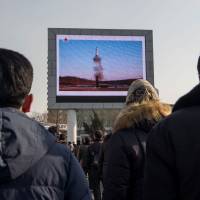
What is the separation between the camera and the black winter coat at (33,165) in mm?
2521

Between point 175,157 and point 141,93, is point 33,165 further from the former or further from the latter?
point 141,93

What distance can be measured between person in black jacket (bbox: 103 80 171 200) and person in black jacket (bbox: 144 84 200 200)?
1.31 metres

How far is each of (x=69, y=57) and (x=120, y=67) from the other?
280 centimetres

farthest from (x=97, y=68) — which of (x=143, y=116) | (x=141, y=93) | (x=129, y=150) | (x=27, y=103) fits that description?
(x=27, y=103)

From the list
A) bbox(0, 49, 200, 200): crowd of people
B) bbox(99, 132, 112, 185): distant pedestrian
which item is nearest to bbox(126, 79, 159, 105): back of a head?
bbox(99, 132, 112, 185): distant pedestrian

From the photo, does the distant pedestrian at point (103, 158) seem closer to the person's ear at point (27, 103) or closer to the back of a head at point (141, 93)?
the back of a head at point (141, 93)

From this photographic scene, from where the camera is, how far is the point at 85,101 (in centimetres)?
2808

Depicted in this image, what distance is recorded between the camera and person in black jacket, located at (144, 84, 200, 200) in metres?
2.65

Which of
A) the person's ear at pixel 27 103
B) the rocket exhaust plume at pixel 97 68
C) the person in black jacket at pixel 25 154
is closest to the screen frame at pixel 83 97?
the rocket exhaust plume at pixel 97 68

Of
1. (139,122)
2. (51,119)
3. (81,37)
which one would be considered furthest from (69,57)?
(51,119)

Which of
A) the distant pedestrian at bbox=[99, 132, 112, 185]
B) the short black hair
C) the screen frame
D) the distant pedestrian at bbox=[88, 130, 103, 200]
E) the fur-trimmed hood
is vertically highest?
the screen frame

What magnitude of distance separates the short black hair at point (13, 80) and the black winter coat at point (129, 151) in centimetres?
146

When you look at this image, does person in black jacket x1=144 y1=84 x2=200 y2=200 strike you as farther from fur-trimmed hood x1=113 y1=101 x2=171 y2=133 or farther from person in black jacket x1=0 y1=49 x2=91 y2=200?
fur-trimmed hood x1=113 y1=101 x2=171 y2=133

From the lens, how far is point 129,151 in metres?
4.08
